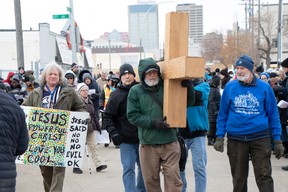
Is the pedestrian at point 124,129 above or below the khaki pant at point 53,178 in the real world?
above

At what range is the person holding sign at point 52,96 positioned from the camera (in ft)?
19.6

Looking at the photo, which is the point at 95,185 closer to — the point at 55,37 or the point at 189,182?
the point at 189,182

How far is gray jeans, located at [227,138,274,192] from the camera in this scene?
539 centimetres

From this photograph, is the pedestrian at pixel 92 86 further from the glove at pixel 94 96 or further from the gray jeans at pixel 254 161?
the gray jeans at pixel 254 161

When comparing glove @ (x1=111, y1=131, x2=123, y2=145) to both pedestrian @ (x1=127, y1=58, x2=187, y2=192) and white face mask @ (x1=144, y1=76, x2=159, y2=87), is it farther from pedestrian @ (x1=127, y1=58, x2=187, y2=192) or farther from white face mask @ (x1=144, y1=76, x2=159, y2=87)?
white face mask @ (x1=144, y1=76, x2=159, y2=87)

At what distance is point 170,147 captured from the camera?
503 centimetres

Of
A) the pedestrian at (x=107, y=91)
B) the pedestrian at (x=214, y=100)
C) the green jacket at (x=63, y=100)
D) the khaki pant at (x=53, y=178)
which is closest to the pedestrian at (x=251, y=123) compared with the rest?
the green jacket at (x=63, y=100)

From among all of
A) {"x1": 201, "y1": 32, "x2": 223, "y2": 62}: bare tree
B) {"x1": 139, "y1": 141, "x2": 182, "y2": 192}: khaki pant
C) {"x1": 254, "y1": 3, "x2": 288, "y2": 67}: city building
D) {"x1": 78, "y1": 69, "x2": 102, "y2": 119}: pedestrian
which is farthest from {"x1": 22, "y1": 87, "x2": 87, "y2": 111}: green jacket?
{"x1": 201, "y1": 32, "x2": 223, "y2": 62}: bare tree

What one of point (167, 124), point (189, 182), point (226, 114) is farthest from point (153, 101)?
point (189, 182)

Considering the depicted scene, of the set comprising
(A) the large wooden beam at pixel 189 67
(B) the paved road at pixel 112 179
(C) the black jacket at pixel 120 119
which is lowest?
(B) the paved road at pixel 112 179

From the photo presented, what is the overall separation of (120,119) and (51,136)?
3.32 ft

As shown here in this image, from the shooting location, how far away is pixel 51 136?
20.1 ft

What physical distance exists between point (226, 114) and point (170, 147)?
1006mm

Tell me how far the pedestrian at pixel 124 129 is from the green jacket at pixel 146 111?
63 cm
